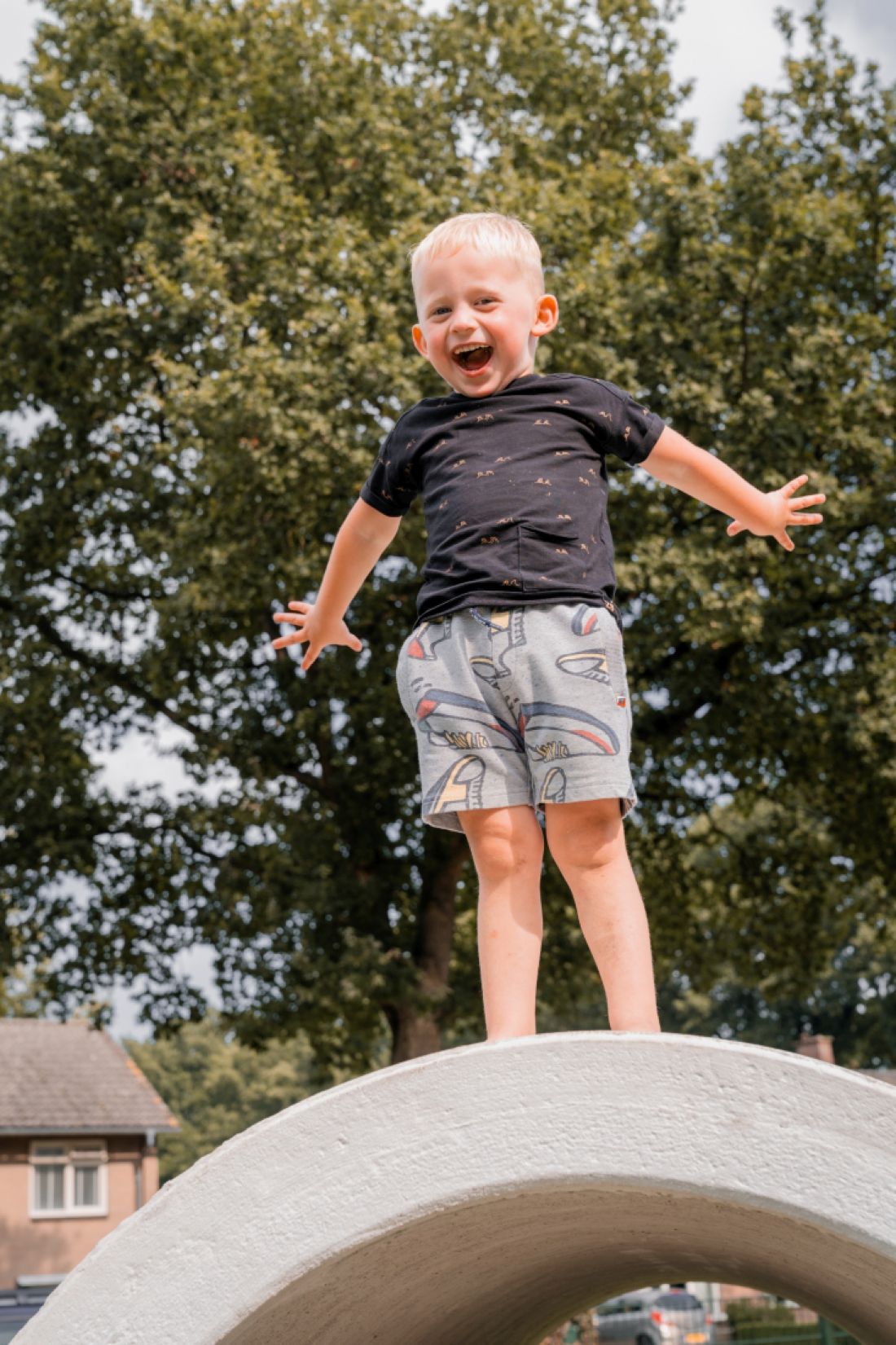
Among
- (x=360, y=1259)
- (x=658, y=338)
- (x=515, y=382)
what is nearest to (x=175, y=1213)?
(x=360, y=1259)

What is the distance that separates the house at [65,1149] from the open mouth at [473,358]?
31194mm

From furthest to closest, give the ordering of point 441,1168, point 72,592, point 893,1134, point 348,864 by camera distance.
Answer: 1. point 72,592
2. point 348,864
3. point 441,1168
4. point 893,1134

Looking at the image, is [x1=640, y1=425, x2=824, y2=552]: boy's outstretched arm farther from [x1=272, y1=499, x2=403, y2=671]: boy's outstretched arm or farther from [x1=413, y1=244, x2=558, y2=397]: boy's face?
[x1=272, y1=499, x2=403, y2=671]: boy's outstretched arm

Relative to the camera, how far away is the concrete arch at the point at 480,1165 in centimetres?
202

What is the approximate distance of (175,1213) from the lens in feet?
7.04

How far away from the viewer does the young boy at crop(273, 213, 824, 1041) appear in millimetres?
2920

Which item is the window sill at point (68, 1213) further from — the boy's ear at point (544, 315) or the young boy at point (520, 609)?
the boy's ear at point (544, 315)

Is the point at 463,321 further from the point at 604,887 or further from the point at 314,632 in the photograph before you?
the point at 604,887

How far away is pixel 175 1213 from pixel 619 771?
4.07 feet

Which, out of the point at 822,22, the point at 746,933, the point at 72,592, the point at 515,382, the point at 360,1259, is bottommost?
the point at 360,1259

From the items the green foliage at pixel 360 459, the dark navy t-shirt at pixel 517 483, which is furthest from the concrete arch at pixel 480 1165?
the green foliage at pixel 360 459

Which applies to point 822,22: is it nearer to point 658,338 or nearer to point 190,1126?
point 658,338

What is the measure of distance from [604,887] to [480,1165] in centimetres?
95

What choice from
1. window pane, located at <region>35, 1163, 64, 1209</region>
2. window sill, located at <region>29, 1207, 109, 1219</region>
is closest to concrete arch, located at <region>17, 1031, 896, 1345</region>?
window sill, located at <region>29, 1207, 109, 1219</region>
